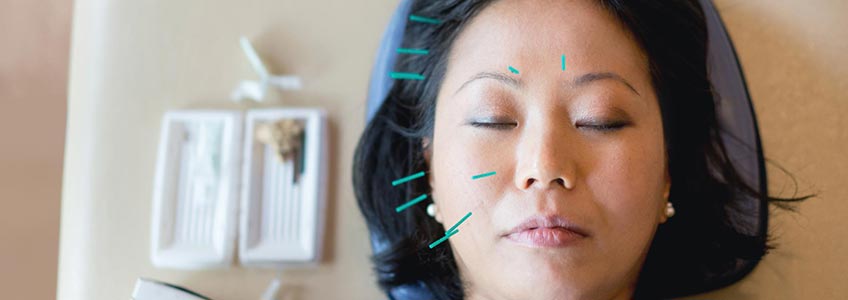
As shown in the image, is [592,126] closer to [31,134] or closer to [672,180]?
[672,180]

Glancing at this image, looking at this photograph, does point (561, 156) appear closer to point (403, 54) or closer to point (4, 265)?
point (403, 54)

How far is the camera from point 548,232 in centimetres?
100

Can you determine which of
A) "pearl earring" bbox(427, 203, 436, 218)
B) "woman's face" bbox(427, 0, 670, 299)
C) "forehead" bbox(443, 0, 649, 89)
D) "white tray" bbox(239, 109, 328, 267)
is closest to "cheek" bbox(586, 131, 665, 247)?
"woman's face" bbox(427, 0, 670, 299)

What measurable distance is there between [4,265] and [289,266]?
2.15 ft

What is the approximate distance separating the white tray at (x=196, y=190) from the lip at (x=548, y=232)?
0.60 m

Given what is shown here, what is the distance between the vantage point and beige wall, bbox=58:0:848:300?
1.29m

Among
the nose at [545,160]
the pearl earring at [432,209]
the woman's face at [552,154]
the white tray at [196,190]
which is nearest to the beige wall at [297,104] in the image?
the white tray at [196,190]

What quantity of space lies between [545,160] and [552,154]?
1 centimetres

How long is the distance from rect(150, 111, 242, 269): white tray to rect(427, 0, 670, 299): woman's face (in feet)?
1.52

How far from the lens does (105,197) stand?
137 centimetres

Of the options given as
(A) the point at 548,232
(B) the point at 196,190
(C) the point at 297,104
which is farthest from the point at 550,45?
(B) the point at 196,190

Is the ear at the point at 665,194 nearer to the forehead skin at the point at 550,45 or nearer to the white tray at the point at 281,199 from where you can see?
the forehead skin at the point at 550,45

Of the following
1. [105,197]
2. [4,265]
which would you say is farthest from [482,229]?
[4,265]

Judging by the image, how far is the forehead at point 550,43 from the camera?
1.06 metres
